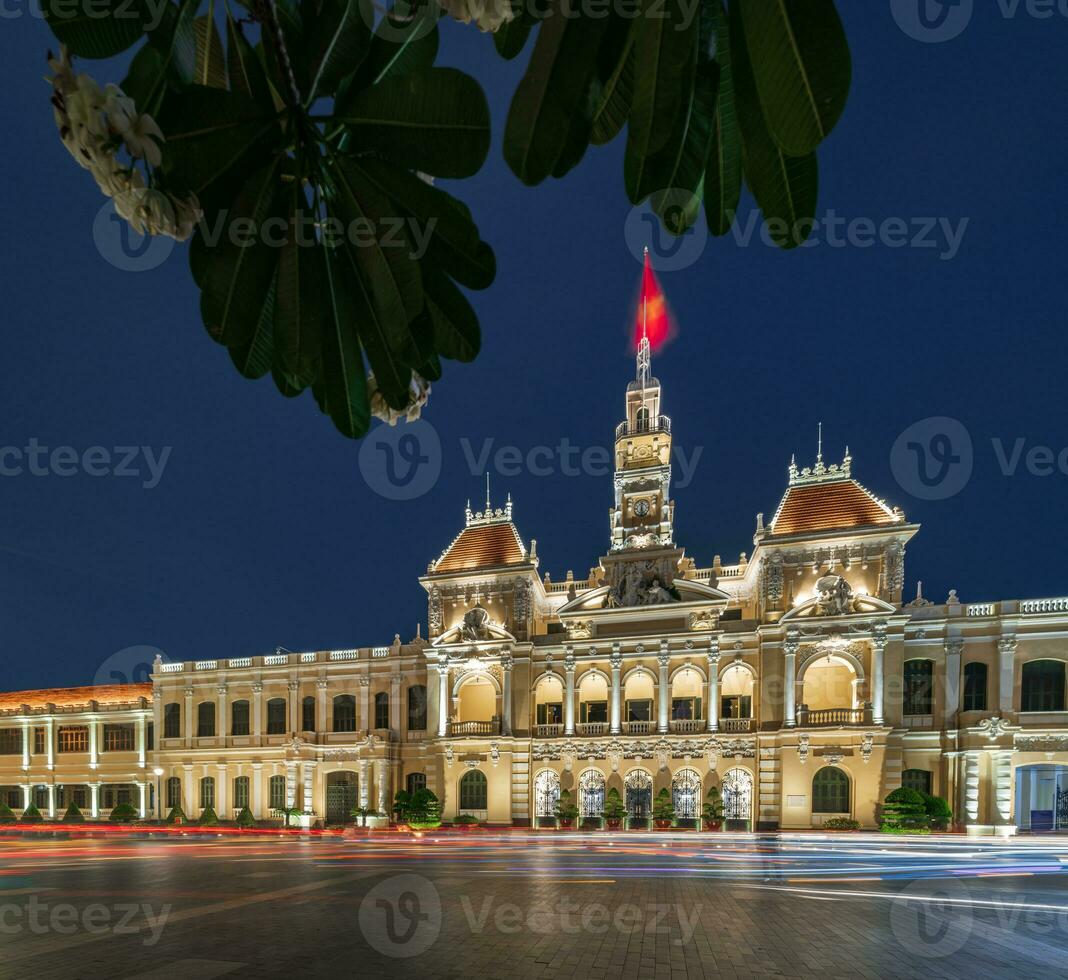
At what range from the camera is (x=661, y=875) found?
57.1ft

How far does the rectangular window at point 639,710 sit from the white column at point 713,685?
321cm

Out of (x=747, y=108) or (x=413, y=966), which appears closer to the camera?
(x=747, y=108)

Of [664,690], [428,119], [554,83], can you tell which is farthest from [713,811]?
[554,83]

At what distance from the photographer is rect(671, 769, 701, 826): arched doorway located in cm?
3375

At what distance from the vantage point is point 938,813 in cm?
2934

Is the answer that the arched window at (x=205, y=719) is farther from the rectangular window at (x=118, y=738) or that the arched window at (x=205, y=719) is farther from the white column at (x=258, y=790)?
the rectangular window at (x=118, y=738)

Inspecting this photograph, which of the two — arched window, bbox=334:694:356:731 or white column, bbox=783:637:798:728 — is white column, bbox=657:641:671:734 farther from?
arched window, bbox=334:694:356:731

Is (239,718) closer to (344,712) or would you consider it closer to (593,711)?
(344,712)

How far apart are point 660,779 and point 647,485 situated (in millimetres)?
14852

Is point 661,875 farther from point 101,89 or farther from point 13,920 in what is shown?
point 101,89

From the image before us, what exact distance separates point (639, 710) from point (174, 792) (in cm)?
3015

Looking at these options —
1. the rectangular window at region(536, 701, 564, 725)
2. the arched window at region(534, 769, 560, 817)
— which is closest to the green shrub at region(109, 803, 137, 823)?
the arched window at region(534, 769, 560, 817)

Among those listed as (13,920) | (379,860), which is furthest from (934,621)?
(13,920)

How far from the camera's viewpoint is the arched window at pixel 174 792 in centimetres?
4459
